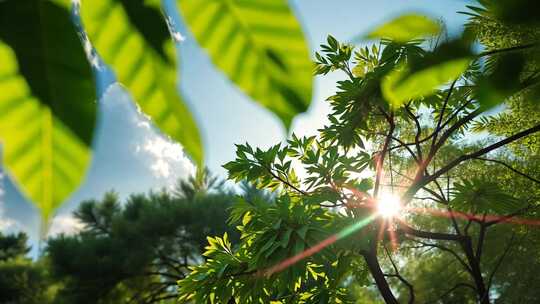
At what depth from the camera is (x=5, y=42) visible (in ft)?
0.51

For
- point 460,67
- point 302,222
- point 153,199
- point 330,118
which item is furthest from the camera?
point 153,199

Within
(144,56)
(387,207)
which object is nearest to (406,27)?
(144,56)

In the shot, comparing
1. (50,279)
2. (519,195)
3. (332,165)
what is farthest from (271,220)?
(50,279)

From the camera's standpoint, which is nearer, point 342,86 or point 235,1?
point 235,1

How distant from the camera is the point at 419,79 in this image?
0.25 metres

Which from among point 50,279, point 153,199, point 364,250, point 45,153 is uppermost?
point 153,199

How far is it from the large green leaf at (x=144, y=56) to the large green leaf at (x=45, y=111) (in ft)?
0.07

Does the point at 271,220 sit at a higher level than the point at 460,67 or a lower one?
higher

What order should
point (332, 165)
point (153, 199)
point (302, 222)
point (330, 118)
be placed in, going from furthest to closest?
point (153, 199)
point (330, 118)
point (332, 165)
point (302, 222)

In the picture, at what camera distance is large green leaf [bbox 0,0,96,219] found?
0.49ft

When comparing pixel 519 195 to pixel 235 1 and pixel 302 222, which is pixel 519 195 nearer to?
pixel 302 222

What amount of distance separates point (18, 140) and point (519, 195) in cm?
391

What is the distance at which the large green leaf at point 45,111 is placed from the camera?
148 mm

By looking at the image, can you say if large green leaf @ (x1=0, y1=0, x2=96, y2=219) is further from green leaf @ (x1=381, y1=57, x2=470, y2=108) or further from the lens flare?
the lens flare
